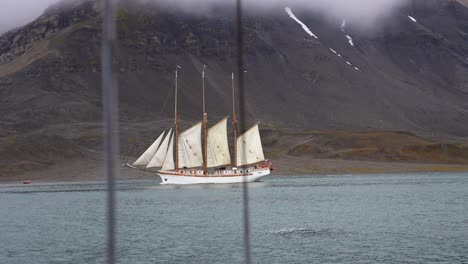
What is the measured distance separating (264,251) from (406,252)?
7.76 m

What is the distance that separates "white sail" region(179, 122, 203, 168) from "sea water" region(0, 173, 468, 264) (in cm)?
2593

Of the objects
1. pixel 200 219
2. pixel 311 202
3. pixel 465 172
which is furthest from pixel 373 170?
pixel 200 219

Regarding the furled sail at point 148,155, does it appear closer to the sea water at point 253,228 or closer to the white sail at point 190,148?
the white sail at point 190,148

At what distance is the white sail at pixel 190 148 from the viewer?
118812 millimetres

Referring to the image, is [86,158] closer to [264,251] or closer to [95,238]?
[95,238]

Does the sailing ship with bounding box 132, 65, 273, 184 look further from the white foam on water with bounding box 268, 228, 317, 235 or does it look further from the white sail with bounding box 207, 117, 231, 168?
the white foam on water with bounding box 268, 228, 317, 235

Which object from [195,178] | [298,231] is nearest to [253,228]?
[298,231]

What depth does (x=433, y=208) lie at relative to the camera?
6912 centimetres

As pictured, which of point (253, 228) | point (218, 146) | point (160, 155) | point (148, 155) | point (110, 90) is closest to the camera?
point (110, 90)

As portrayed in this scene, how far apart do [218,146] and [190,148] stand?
15.0 ft

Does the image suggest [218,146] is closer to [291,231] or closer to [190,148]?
[190,148]

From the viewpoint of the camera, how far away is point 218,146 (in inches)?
4724

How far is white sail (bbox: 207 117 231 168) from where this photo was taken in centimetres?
11944

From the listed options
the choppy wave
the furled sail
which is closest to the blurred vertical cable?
the choppy wave
